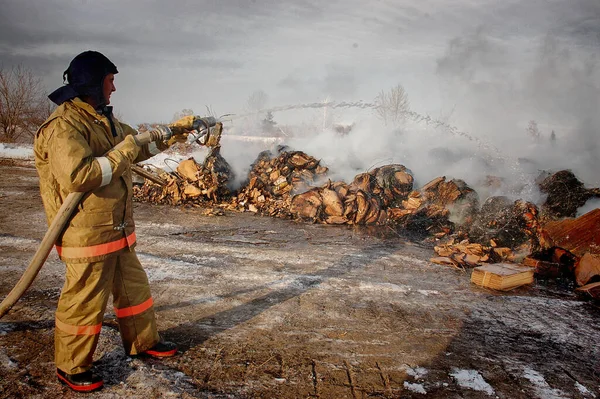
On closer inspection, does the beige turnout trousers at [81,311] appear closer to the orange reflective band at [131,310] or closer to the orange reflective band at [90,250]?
the orange reflective band at [90,250]

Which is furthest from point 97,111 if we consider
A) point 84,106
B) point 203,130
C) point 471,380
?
point 471,380

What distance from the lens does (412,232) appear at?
729cm

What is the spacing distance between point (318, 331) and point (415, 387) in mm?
950

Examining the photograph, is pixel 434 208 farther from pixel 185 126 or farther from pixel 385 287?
pixel 185 126

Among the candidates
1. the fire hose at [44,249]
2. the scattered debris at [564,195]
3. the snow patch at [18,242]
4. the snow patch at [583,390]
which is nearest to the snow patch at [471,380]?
the snow patch at [583,390]

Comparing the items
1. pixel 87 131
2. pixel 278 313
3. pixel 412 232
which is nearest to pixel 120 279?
pixel 87 131

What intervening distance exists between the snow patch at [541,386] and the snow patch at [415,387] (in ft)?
2.66

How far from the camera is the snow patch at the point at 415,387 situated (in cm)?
251

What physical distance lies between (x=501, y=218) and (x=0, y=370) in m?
7.08

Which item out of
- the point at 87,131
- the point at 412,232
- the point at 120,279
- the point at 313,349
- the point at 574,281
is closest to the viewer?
the point at 87,131

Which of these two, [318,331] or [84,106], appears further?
[318,331]

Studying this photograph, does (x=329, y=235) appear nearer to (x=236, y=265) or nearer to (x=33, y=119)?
(x=236, y=265)

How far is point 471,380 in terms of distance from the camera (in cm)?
267

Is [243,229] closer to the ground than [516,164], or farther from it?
closer to the ground
